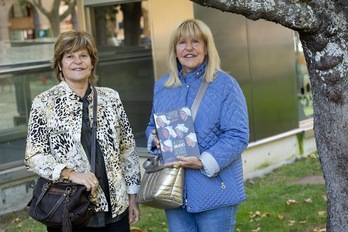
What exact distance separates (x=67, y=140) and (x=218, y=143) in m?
0.91

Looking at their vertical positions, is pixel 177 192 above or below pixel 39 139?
below

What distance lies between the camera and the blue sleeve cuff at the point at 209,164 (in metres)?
4.29

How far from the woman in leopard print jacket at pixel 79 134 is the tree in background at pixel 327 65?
0.83 m

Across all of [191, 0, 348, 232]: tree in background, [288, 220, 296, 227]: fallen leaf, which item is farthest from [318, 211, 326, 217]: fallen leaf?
[191, 0, 348, 232]: tree in background

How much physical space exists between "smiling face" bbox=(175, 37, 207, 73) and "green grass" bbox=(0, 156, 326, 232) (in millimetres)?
2785

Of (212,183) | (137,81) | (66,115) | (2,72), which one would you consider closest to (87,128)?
(66,115)

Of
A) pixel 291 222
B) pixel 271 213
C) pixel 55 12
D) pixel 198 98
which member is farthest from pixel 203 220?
pixel 55 12

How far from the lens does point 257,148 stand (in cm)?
970

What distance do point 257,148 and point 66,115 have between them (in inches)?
229

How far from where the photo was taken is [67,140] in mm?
4117

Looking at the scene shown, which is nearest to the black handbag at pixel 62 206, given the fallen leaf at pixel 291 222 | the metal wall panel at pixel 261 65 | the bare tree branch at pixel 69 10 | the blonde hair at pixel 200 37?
the blonde hair at pixel 200 37

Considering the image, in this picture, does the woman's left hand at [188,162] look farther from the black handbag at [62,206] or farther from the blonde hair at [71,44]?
the blonde hair at [71,44]

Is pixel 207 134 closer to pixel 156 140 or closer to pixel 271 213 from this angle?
A: pixel 156 140

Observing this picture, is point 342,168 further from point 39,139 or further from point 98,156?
point 39,139
